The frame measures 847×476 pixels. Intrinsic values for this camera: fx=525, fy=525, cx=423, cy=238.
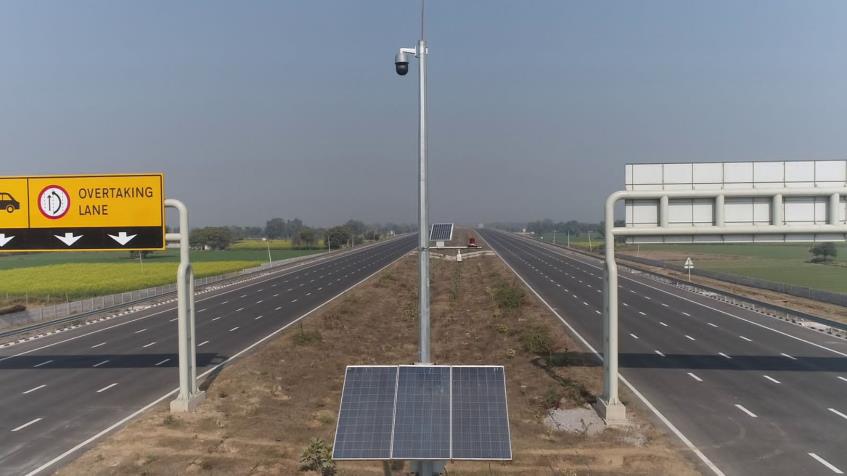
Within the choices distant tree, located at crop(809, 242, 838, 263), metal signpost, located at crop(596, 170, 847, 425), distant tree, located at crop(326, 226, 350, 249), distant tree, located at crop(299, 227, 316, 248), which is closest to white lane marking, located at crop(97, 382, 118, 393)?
metal signpost, located at crop(596, 170, 847, 425)

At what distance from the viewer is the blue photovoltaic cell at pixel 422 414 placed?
8531 mm

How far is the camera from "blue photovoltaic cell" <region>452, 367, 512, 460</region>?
870 centimetres

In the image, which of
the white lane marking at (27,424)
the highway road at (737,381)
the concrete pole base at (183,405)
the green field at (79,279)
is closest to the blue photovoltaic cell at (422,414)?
the highway road at (737,381)

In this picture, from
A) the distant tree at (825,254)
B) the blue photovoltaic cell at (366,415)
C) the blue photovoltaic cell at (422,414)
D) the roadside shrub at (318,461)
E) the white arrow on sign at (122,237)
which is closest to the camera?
the blue photovoltaic cell at (422,414)

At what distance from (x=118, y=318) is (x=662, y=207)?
137ft

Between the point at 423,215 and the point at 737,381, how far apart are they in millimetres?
17858

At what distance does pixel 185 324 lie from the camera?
17812 millimetres

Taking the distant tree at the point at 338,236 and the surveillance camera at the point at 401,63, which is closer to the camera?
the surveillance camera at the point at 401,63

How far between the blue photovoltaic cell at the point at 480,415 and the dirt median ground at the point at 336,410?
4.41 m

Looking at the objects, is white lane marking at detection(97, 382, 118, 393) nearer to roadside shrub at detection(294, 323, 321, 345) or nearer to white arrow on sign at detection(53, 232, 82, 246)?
white arrow on sign at detection(53, 232, 82, 246)

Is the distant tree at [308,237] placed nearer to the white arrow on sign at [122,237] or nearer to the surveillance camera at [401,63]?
the white arrow on sign at [122,237]

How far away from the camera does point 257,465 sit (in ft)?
44.8

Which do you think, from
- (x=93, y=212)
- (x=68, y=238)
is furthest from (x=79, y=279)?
(x=93, y=212)

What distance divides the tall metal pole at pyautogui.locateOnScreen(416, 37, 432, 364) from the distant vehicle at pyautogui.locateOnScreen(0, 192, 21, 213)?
15.9 metres
